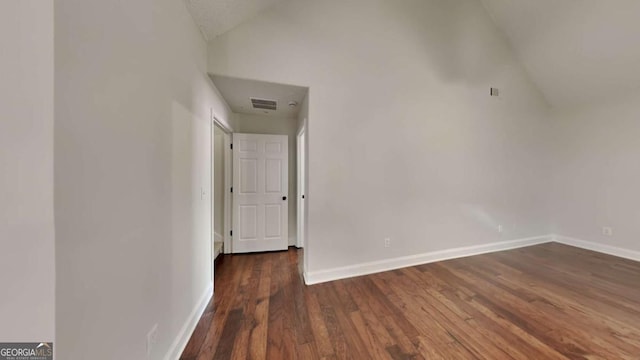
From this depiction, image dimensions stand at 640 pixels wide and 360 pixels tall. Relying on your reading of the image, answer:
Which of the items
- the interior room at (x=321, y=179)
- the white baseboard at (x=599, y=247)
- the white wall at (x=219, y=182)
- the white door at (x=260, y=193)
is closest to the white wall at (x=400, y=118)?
the interior room at (x=321, y=179)

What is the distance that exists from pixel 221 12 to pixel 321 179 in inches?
73.5

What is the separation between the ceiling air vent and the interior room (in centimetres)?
4

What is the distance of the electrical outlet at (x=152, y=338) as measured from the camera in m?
1.24

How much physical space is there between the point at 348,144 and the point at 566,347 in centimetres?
248

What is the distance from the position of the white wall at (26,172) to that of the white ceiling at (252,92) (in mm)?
1776

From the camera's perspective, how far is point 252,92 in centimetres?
271

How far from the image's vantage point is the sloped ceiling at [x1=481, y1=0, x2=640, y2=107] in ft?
9.14

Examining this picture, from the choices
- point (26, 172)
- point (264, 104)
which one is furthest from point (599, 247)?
point (26, 172)

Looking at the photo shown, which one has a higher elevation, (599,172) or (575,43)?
(575,43)

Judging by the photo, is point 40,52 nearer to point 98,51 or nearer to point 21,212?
point 98,51

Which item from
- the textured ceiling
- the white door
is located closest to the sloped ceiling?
the textured ceiling

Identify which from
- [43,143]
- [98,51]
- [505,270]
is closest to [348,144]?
[98,51]

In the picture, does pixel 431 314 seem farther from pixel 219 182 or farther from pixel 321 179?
pixel 219 182

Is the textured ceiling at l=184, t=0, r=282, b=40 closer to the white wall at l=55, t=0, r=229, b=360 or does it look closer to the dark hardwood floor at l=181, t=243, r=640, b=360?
the white wall at l=55, t=0, r=229, b=360
